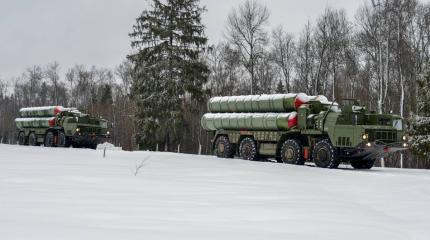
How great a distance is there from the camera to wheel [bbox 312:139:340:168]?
18297mm

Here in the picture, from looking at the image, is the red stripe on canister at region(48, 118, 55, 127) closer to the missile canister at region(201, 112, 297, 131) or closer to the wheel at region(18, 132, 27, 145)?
the wheel at region(18, 132, 27, 145)

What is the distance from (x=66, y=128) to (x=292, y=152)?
15.6 metres

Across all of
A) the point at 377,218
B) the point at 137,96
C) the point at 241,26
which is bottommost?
the point at 377,218

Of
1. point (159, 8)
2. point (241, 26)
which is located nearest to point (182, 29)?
point (159, 8)

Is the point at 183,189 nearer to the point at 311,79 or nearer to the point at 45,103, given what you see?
the point at 311,79

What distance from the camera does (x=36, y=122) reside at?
3412 cm

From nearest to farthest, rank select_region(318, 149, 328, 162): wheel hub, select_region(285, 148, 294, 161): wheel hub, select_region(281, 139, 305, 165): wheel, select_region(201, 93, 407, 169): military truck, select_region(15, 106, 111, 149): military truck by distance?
select_region(201, 93, 407, 169): military truck, select_region(318, 149, 328, 162): wheel hub, select_region(281, 139, 305, 165): wheel, select_region(285, 148, 294, 161): wheel hub, select_region(15, 106, 111, 149): military truck

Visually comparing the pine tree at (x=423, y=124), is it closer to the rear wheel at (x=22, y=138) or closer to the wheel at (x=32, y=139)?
the wheel at (x=32, y=139)

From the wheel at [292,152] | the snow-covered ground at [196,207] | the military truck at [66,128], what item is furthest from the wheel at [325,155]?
the military truck at [66,128]

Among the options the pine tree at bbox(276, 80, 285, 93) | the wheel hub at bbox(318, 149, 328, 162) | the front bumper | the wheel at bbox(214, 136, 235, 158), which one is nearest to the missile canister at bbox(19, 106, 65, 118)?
the wheel at bbox(214, 136, 235, 158)

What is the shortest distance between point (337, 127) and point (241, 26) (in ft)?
74.3

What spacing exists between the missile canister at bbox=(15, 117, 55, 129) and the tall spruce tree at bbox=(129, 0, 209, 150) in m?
7.04

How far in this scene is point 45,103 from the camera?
94.1 metres

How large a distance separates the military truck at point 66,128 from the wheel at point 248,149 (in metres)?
11.0
